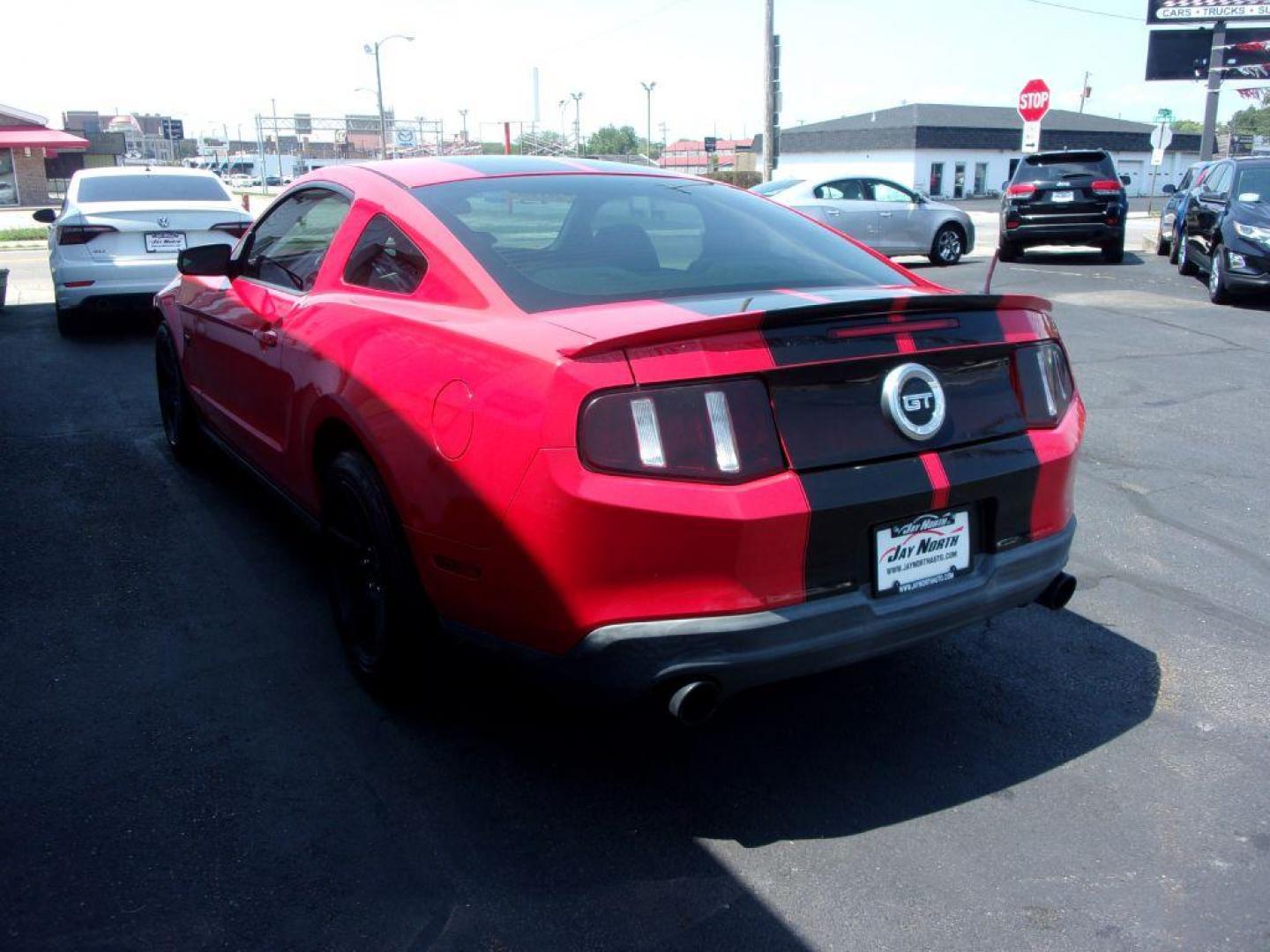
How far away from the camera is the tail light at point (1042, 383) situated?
317 cm

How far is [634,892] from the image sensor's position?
2652mm

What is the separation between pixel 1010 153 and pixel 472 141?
30.0 metres

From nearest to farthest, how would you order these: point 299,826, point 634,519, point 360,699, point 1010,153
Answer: point 634,519 < point 299,826 < point 360,699 < point 1010,153

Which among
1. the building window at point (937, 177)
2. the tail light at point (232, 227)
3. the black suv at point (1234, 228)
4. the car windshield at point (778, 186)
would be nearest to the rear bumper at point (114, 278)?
the tail light at point (232, 227)

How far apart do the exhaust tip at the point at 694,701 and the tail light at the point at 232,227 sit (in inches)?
346

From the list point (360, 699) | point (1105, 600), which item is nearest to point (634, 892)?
point (360, 699)

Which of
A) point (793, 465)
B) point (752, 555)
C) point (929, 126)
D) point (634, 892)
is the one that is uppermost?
point (929, 126)

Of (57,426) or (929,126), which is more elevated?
(929,126)

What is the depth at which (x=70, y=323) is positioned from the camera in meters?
11.2

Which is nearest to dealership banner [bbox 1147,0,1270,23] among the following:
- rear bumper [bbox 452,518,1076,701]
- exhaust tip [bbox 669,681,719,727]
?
rear bumper [bbox 452,518,1076,701]

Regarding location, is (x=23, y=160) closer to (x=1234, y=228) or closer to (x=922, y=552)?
(x=1234, y=228)

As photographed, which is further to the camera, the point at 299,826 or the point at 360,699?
the point at 360,699

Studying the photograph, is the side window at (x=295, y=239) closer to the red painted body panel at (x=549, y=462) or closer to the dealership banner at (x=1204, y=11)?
the red painted body panel at (x=549, y=462)

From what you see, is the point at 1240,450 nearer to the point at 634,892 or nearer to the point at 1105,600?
the point at 1105,600
